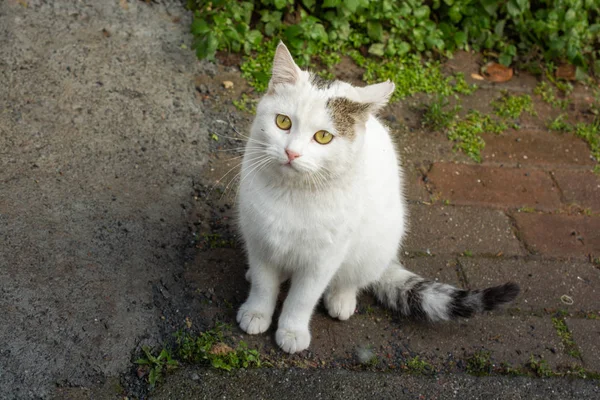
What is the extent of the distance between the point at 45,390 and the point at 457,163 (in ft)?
9.36

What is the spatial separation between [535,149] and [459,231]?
Result: 43.1 inches

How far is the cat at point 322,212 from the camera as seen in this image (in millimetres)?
2502

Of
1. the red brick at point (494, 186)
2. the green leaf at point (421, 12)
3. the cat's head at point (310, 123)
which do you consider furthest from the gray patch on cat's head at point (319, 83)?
the green leaf at point (421, 12)

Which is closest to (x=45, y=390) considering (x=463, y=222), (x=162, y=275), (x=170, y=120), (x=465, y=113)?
(x=162, y=275)

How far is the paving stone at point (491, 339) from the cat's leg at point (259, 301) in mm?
666

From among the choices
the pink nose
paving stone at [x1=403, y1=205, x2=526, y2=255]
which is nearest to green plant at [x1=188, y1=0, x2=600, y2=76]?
paving stone at [x1=403, y1=205, x2=526, y2=255]

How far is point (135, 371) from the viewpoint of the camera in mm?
2693

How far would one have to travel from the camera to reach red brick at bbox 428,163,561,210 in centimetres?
401

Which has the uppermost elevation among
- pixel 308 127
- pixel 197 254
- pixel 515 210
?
pixel 308 127

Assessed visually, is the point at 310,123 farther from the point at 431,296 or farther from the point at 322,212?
the point at 431,296

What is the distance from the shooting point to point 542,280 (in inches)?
139

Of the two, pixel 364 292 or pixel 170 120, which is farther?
pixel 170 120

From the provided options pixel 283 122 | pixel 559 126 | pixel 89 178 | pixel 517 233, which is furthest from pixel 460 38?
pixel 89 178

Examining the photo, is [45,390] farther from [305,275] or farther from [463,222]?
[463,222]
